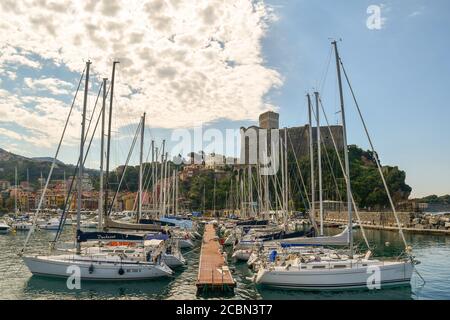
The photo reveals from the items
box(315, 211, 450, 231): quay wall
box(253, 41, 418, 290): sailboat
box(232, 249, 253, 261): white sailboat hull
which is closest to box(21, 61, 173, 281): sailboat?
box(253, 41, 418, 290): sailboat

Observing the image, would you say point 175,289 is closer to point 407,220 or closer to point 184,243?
point 184,243

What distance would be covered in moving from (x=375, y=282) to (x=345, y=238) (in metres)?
4.86

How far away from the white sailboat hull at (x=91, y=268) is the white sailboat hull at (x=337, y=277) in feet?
27.9

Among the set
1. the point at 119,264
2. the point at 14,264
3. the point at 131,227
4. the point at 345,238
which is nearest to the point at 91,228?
the point at 14,264

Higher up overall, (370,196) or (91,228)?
(370,196)

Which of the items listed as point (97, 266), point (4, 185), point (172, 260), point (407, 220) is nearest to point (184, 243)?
point (172, 260)

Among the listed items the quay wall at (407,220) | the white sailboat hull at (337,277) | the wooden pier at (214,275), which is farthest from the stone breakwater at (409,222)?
the wooden pier at (214,275)

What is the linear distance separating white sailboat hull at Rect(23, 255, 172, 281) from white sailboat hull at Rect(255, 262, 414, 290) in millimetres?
8499

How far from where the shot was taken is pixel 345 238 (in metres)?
28.0

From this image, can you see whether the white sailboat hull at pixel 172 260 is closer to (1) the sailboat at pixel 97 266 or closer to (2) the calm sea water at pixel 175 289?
(2) the calm sea water at pixel 175 289

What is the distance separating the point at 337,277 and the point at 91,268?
15.8 meters

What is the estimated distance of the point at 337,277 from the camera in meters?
23.3
